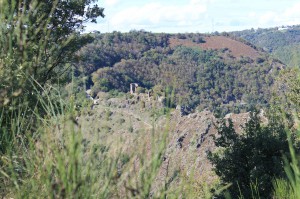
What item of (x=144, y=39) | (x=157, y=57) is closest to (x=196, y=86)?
(x=157, y=57)

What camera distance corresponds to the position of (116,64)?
250 ft

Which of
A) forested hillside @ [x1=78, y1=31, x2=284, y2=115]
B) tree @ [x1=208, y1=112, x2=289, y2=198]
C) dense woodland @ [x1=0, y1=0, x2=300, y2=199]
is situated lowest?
forested hillside @ [x1=78, y1=31, x2=284, y2=115]

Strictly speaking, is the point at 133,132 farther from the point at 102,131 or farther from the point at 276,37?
the point at 276,37

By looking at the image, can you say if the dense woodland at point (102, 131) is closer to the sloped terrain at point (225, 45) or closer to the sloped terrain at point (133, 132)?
the sloped terrain at point (133, 132)

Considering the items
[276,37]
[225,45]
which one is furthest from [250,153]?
[276,37]

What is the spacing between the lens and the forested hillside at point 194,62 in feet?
221

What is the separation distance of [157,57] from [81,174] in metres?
87.6

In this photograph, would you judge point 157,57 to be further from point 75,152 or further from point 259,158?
point 75,152

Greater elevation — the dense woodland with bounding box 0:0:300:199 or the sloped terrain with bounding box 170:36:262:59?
the dense woodland with bounding box 0:0:300:199

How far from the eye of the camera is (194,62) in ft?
293

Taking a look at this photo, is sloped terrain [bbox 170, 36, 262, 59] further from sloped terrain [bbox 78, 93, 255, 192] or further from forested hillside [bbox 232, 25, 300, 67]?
sloped terrain [bbox 78, 93, 255, 192]

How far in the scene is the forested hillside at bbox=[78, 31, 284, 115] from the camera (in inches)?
2650

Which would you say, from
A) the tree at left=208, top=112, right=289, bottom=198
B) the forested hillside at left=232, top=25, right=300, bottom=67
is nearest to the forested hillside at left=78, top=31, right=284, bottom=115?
the forested hillside at left=232, top=25, right=300, bottom=67

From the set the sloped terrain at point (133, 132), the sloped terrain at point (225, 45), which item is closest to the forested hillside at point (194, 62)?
the sloped terrain at point (225, 45)
